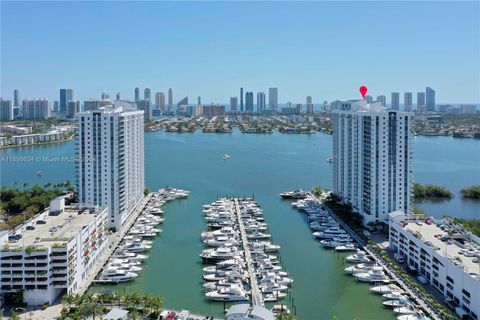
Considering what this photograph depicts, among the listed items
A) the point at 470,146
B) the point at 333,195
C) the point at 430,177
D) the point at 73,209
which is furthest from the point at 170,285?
the point at 470,146

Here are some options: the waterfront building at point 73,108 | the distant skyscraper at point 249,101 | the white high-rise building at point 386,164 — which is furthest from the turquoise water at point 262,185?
the distant skyscraper at point 249,101

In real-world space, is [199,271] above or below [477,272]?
below

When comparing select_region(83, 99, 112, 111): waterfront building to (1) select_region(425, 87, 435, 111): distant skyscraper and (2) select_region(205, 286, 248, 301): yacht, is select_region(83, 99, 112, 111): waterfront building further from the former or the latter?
(1) select_region(425, 87, 435, 111): distant skyscraper

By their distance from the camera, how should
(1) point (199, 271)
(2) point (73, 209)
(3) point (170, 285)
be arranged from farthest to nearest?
(2) point (73, 209), (1) point (199, 271), (3) point (170, 285)

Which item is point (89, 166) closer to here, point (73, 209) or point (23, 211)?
point (73, 209)

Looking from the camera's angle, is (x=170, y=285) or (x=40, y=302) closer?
(x=40, y=302)

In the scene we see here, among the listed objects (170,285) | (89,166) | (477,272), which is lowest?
(170,285)

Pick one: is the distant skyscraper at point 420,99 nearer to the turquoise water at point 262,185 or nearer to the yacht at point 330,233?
the turquoise water at point 262,185
